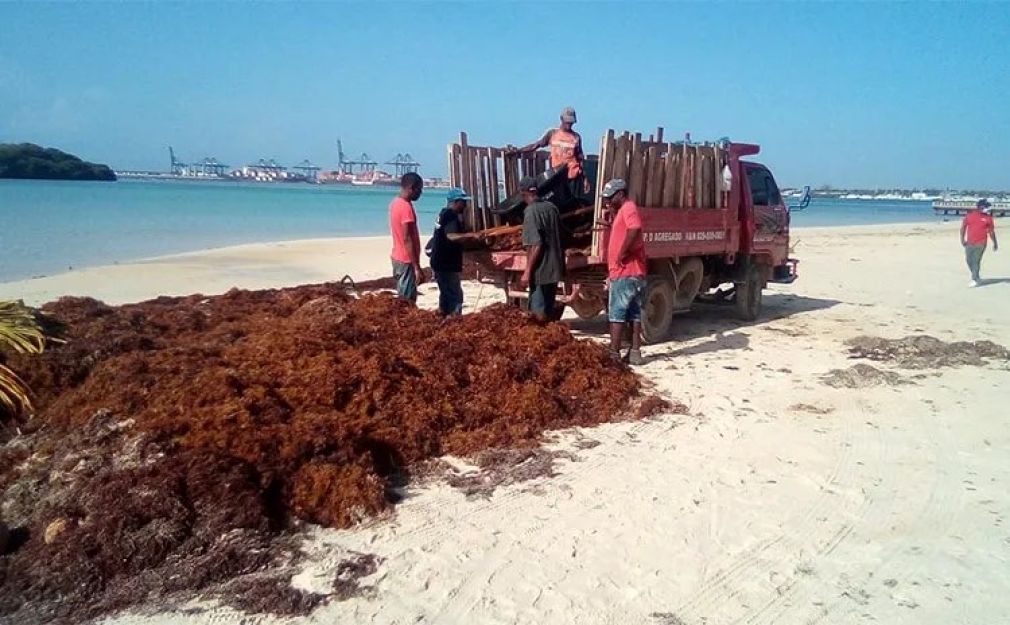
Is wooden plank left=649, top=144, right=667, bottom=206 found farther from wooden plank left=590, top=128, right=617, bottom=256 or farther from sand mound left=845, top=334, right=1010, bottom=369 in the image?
sand mound left=845, top=334, right=1010, bottom=369

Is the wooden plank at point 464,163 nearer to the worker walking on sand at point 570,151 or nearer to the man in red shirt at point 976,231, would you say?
the worker walking on sand at point 570,151

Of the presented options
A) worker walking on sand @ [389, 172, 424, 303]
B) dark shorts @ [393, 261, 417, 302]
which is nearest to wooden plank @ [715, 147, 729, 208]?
worker walking on sand @ [389, 172, 424, 303]

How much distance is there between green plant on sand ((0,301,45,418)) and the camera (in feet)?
15.3

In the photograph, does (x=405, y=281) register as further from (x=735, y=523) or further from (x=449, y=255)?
(x=735, y=523)

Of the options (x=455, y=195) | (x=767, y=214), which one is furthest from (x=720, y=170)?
(x=455, y=195)

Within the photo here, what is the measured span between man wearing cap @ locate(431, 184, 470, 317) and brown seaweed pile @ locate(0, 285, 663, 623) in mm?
1005

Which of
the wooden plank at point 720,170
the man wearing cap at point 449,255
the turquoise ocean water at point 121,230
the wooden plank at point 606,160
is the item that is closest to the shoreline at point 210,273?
the turquoise ocean water at point 121,230

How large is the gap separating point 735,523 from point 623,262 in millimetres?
3624

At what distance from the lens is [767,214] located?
10.7m

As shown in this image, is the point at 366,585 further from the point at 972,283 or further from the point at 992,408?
the point at 972,283

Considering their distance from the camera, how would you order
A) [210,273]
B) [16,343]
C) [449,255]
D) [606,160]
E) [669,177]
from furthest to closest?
[210,273] < [669,177] < [449,255] < [606,160] < [16,343]

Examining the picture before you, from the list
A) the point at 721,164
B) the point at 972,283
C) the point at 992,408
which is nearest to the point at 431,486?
the point at 992,408

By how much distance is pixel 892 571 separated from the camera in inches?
139

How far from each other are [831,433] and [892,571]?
2151mm
